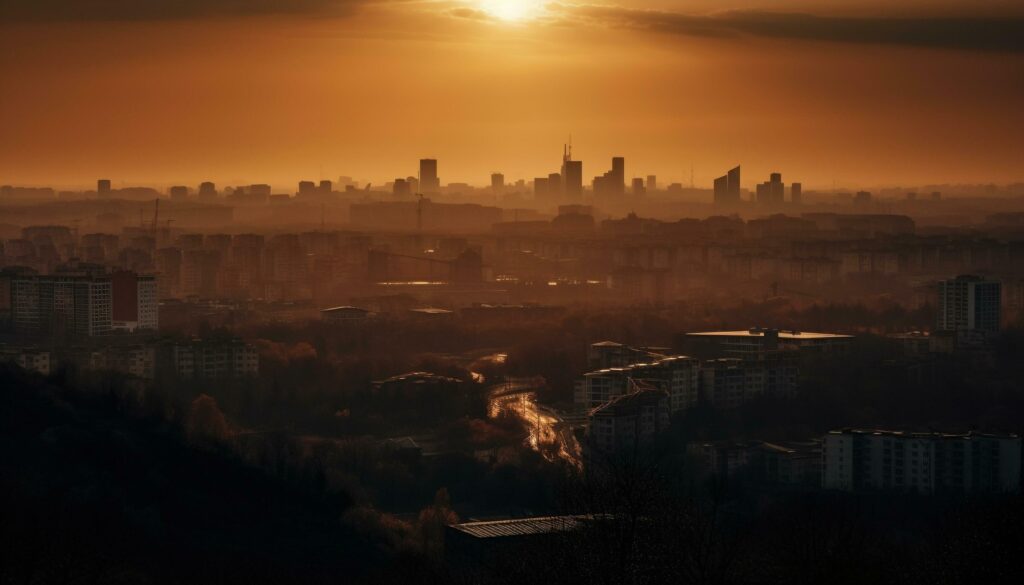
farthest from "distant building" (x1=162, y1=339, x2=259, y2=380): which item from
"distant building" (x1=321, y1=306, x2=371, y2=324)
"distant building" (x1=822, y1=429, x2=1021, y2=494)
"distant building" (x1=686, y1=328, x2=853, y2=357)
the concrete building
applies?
"distant building" (x1=822, y1=429, x2=1021, y2=494)

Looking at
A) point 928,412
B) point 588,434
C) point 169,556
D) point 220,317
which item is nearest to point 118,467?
point 169,556

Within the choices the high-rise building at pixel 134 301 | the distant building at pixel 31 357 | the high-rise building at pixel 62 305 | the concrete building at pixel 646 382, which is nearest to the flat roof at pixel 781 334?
the concrete building at pixel 646 382

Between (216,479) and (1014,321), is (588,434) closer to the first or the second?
(216,479)

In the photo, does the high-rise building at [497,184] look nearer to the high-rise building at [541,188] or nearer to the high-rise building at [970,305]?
the high-rise building at [541,188]

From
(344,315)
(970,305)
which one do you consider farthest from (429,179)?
(970,305)

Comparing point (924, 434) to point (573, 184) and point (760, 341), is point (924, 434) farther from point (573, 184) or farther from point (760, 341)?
point (573, 184)

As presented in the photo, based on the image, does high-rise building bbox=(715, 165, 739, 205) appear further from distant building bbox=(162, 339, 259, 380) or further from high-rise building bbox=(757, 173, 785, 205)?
distant building bbox=(162, 339, 259, 380)

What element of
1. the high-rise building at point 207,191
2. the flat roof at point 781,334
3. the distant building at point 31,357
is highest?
the high-rise building at point 207,191

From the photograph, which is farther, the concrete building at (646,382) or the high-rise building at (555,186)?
the high-rise building at (555,186)
